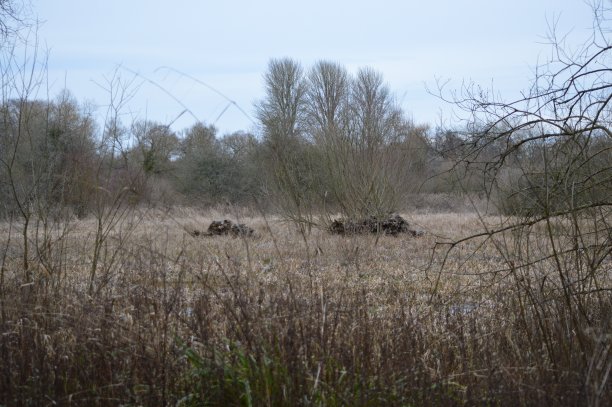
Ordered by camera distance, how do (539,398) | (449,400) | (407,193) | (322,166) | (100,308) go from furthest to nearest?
(407,193) < (322,166) < (100,308) < (449,400) < (539,398)

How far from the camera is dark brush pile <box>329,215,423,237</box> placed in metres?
14.6

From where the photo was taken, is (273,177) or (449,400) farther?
(273,177)

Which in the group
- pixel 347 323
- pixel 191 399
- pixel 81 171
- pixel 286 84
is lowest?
pixel 191 399

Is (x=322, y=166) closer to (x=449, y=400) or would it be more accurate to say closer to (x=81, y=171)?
(x=81, y=171)

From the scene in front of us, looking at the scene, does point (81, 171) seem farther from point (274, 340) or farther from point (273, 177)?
point (273, 177)

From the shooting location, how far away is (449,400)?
3000 millimetres

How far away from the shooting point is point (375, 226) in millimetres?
15688

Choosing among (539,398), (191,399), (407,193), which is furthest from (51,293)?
(407,193)

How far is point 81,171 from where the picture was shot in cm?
556

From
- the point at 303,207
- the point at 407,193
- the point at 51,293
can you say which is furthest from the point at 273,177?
the point at 51,293

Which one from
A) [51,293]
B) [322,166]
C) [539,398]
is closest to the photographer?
[539,398]

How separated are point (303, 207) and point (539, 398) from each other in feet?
45.6

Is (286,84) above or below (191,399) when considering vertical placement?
above

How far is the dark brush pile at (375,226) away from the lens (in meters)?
14.6
